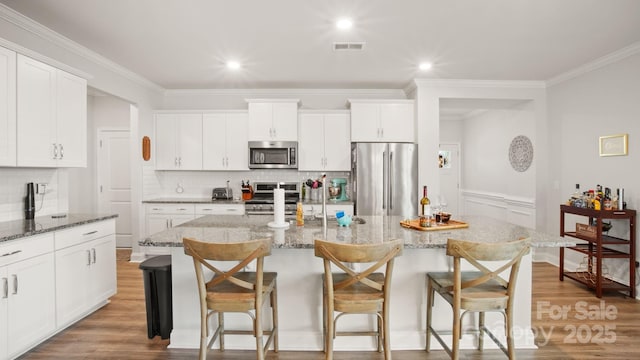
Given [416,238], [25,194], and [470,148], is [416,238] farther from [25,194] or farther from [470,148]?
[470,148]

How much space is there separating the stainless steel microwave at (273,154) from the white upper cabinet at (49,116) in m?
2.22

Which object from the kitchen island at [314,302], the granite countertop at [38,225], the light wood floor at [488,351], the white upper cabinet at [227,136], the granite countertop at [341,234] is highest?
the white upper cabinet at [227,136]

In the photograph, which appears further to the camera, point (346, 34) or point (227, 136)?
point (227, 136)

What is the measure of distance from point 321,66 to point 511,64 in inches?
90.9

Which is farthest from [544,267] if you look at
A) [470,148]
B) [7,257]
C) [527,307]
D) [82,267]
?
[7,257]

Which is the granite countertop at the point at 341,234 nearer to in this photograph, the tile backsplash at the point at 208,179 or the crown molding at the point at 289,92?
the tile backsplash at the point at 208,179

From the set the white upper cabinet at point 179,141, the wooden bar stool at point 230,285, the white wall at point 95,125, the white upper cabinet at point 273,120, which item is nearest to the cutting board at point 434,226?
the wooden bar stool at point 230,285

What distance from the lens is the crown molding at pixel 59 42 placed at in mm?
2906

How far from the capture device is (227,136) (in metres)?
5.30

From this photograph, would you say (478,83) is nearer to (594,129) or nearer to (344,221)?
(594,129)

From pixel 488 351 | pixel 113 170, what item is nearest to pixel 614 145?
pixel 488 351

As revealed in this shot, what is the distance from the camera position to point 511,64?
4.20 meters

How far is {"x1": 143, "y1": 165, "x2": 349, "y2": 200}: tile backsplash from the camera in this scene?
18.2ft

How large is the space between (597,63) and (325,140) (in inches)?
138
